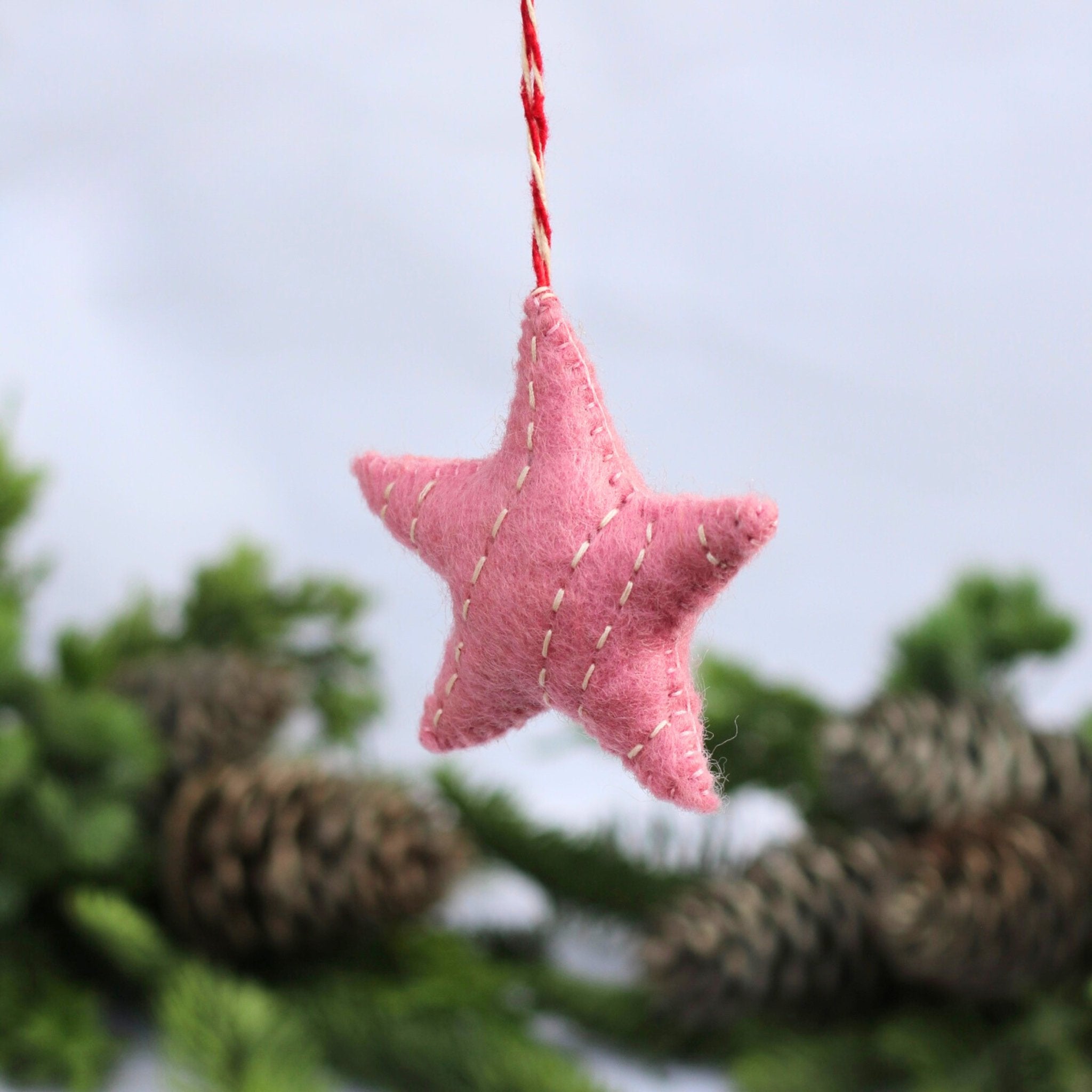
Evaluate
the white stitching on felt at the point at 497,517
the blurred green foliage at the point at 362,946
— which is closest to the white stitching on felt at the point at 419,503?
the white stitching on felt at the point at 497,517

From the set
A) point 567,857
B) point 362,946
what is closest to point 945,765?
point 567,857

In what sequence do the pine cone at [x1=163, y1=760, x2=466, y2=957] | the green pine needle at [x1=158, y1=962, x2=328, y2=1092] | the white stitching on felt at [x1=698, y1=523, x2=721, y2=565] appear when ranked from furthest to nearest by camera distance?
the pine cone at [x1=163, y1=760, x2=466, y2=957] < the green pine needle at [x1=158, y1=962, x2=328, y2=1092] < the white stitching on felt at [x1=698, y1=523, x2=721, y2=565]

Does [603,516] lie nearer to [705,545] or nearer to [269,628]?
[705,545]

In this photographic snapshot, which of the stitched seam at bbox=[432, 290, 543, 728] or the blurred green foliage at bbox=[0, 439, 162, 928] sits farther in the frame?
the blurred green foliage at bbox=[0, 439, 162, 928]

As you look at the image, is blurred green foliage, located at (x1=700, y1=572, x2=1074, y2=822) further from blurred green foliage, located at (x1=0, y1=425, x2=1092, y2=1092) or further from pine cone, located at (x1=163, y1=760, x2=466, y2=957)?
pine cone, located at (x1=163, y1=760, x2=466, y2=957)

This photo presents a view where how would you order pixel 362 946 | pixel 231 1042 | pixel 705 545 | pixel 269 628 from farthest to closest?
pixel 269 628 < pixel 362 946 < pixel 231 1042 < pixel 705 545

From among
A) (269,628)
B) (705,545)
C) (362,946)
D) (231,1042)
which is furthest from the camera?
(269,628)

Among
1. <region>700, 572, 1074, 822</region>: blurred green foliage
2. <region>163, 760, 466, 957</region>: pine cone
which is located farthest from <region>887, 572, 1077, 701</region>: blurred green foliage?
<region>163, 760, 466, 957</region>: pine cone
